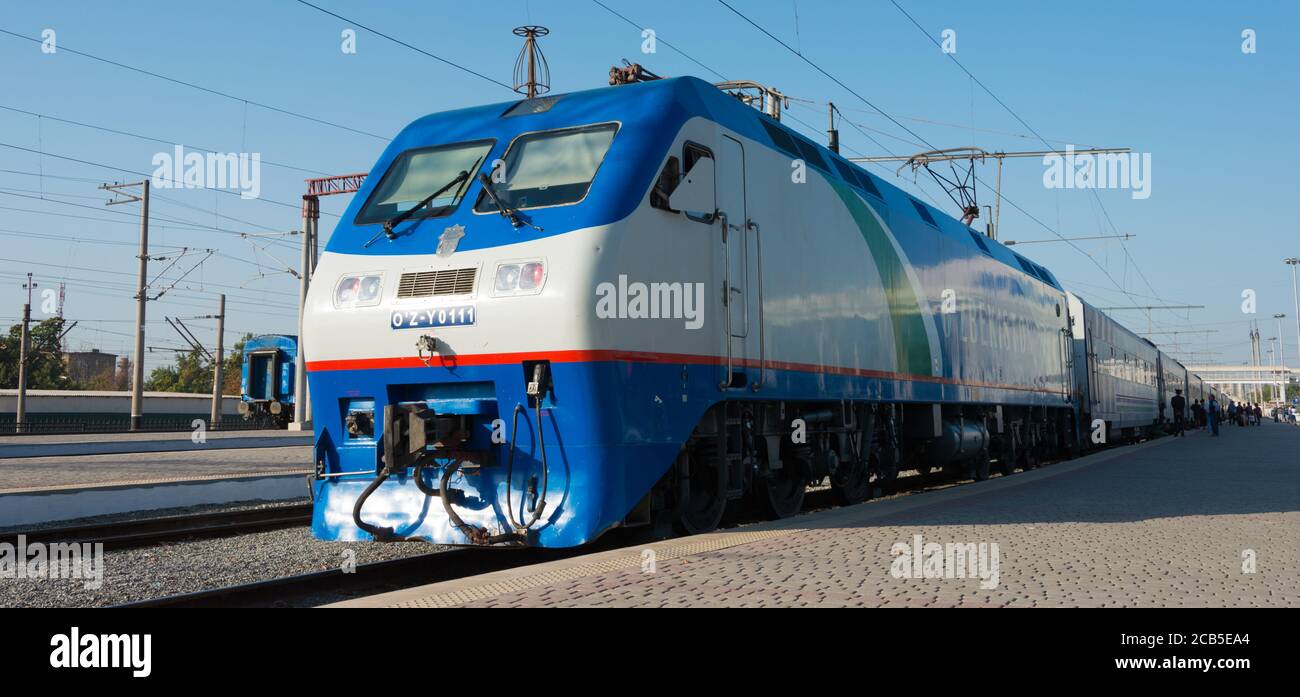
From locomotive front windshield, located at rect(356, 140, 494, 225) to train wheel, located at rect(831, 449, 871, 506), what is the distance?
536cm

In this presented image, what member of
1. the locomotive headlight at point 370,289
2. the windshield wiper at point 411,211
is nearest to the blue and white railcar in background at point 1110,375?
the windshield wiper at point 411,211

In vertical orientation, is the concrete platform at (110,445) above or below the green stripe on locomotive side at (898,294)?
below

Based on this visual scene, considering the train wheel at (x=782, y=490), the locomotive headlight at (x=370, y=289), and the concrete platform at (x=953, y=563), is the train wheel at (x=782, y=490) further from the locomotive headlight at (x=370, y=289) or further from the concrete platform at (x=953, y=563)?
the locomotive headlight at (x=370, y=289)

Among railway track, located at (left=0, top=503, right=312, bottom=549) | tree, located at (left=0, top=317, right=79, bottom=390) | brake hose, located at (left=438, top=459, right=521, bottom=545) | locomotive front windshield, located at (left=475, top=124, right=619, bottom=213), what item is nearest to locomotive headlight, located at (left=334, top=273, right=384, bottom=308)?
locomotive front windshield, located at (left=475, top=124, right=619, bottom=213)

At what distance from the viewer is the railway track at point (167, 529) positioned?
410 inches

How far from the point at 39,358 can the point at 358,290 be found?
74947 mm

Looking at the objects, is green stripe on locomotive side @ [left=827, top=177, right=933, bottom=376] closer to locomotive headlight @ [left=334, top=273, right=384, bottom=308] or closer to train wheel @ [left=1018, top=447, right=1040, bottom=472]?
locomotive headlight @ [left=334, top=273, right=384, bottom=308]

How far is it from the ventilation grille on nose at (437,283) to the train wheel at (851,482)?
209 inches

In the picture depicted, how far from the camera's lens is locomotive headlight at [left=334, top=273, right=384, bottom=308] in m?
8.51

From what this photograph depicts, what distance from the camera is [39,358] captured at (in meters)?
72.2

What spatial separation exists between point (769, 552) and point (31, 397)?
59.6m
